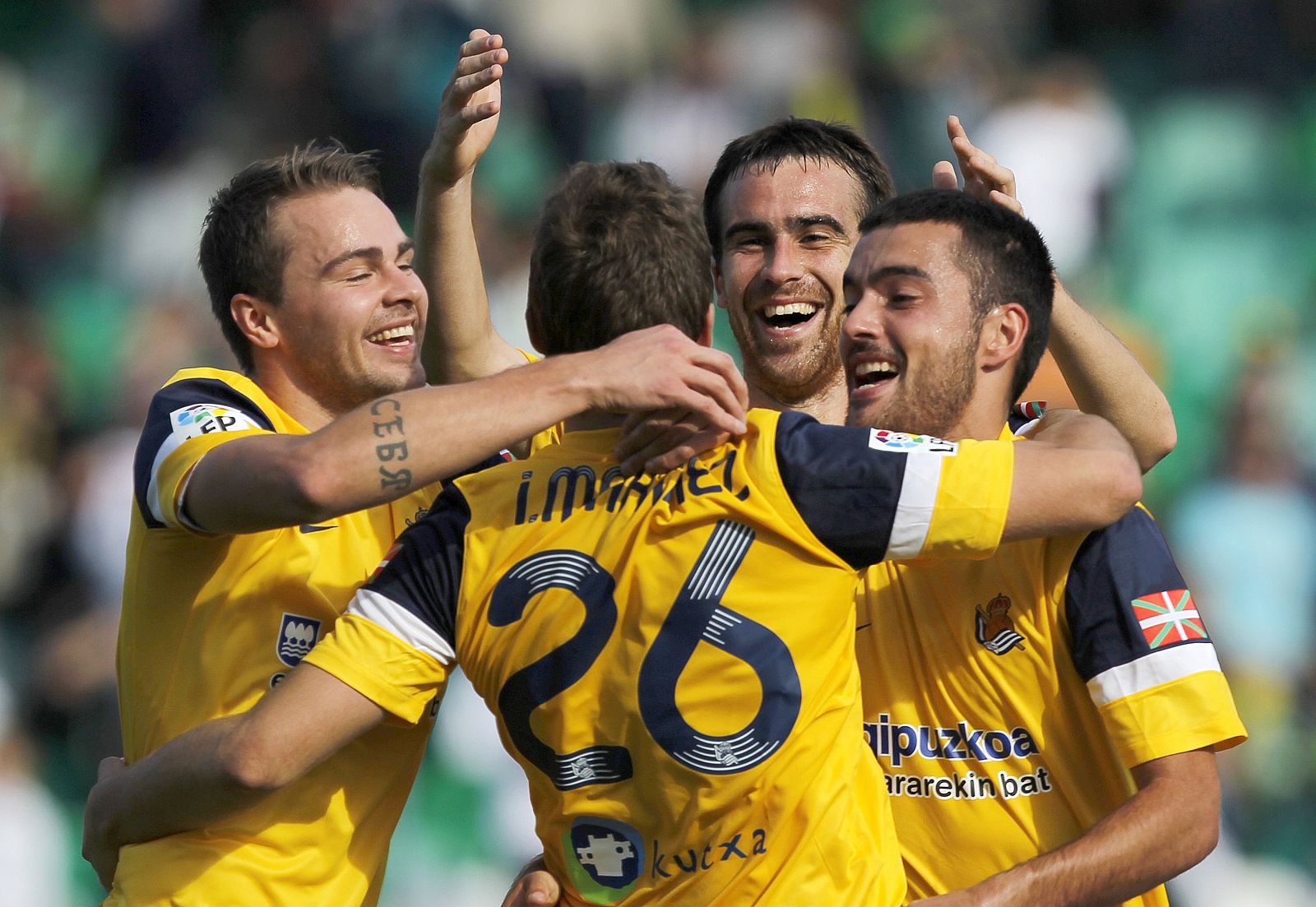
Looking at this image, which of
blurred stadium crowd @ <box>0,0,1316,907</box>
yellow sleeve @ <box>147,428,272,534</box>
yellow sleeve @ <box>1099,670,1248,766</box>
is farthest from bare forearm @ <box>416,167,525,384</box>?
blurred stadium crowd @ <box>0,0,1316,907</box>

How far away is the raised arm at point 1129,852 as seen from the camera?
3.13 meters

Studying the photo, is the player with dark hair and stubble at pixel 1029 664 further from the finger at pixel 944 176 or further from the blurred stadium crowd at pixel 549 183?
the blurred stadium crowd at pixel 549 183

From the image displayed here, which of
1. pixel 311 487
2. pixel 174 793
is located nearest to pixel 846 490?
pixel 311 487

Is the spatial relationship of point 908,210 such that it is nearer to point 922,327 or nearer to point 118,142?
point 922,327

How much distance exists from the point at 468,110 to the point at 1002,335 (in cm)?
164

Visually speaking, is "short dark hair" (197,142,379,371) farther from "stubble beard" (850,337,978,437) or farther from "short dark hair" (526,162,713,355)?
"stubble beard" (850,337,978,437)

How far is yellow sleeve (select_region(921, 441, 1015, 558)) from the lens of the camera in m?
2.96

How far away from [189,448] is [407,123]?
24.1 ft

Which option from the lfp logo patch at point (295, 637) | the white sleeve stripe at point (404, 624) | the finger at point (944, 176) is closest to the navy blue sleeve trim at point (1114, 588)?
the finger at point (944, 176)

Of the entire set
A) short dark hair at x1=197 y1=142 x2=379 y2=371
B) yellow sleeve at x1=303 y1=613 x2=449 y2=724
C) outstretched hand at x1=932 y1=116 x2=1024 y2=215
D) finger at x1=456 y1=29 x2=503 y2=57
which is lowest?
yellow sleeve at x1=303 y1=613 x2=449 y2=724

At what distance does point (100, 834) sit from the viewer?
3.64m

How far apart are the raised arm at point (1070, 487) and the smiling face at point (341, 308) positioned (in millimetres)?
1842

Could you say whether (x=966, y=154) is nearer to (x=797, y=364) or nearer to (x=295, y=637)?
(x=797, y=364)

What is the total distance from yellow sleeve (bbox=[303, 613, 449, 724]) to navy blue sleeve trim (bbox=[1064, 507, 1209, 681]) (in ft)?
4.49
